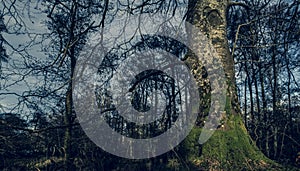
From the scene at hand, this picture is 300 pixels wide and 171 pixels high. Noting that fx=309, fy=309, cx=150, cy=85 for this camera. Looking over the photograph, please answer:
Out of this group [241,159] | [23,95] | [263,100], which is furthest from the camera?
[263,100]

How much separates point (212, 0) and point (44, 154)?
6.90 meters

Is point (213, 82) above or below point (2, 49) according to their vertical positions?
below

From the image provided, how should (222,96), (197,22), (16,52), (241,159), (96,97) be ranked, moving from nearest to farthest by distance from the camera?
1. (241,159)
2. (222,96)
3. (197,22)
4. (16,52)
5. (96,97)

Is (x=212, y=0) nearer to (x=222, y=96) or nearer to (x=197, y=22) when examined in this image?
(x=197, y=22)

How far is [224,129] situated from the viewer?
305 cm

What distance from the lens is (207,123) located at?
3.07 metres

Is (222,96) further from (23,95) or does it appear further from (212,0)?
(23,95)

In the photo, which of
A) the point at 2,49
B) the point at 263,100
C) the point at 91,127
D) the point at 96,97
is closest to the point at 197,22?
the point at 2,49

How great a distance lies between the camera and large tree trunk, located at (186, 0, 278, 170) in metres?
2.90

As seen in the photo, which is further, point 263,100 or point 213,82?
point 263,100

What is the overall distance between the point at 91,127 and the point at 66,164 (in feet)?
4.75

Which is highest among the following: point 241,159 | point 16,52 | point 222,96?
point 16,52

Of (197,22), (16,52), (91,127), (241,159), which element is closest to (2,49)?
(16,52)

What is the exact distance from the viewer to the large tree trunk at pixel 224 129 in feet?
9.53
